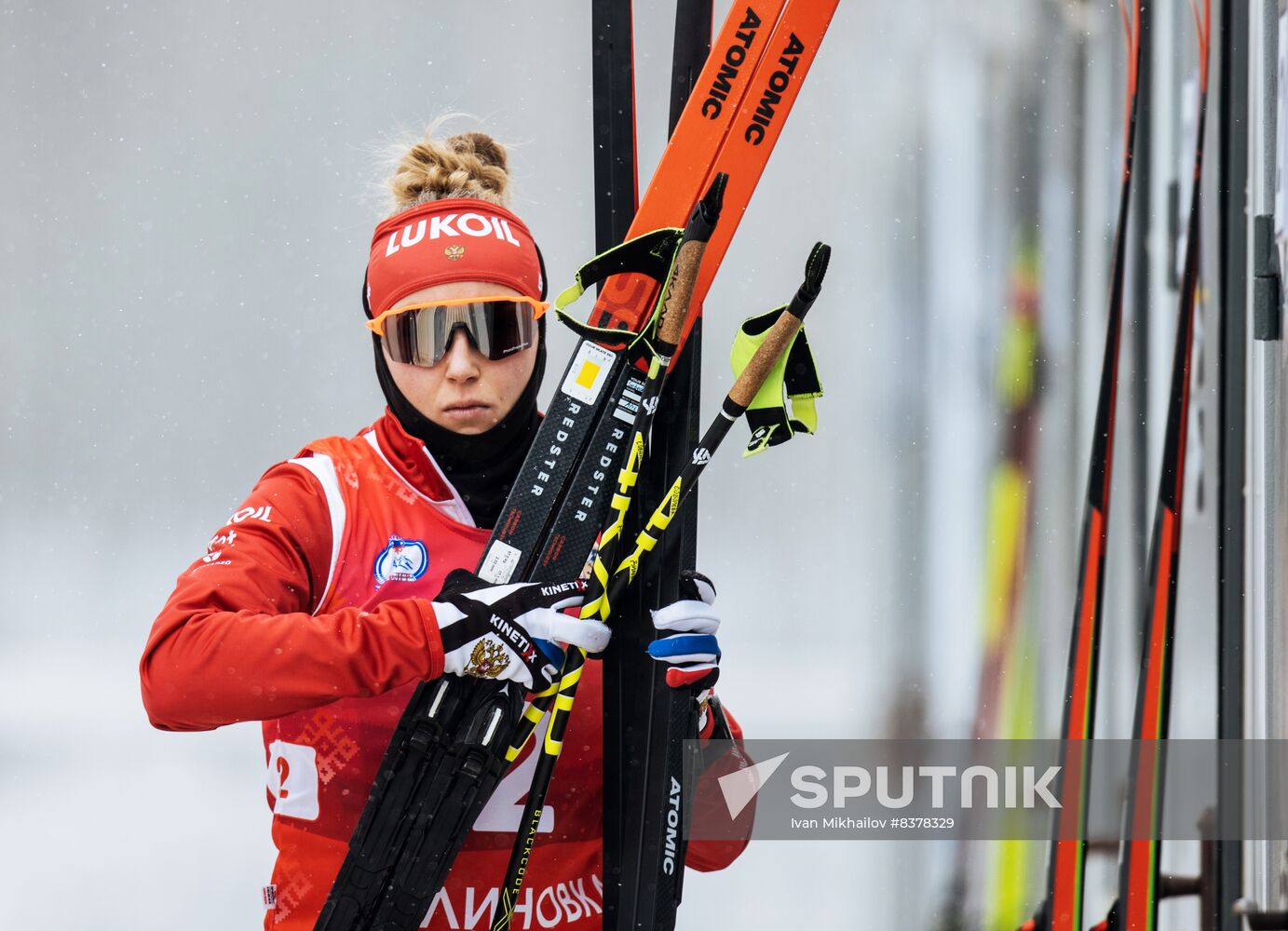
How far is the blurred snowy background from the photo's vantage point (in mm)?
2596

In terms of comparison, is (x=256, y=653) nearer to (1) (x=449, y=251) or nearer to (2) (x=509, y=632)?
(2) (x=509, y=632)

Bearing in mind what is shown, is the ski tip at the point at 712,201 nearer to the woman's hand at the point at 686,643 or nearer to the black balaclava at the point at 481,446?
the black balaclava at the point at 481,446

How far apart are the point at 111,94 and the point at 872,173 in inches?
79.4

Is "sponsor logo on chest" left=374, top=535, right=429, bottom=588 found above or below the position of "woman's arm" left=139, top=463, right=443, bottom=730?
above

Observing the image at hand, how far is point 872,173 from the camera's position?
2900mm

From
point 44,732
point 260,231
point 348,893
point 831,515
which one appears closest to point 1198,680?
point 831,515

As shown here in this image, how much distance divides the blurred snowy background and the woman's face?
1.26 metres

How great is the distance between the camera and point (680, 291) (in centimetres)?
136

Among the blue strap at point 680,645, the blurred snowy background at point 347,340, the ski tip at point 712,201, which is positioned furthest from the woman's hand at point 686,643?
the blurred snowy background at point 347,340

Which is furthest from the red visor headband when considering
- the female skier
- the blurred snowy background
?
the blurred snowy background

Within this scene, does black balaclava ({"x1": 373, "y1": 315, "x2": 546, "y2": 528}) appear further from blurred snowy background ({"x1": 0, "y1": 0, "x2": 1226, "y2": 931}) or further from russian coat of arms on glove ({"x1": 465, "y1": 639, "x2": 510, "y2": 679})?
blurred snowy background ({"x1": 0, "y1": 0, "x2": 1226, "y2": 931})

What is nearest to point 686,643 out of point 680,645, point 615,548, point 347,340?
point 680,645

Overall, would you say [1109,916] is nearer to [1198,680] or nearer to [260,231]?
[1198,680]

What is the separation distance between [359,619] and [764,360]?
0.50 metres
